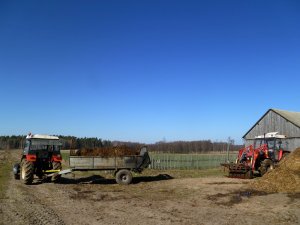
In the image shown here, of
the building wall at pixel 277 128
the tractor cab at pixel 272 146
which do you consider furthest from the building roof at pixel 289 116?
the tractor cab at pixel 272 146

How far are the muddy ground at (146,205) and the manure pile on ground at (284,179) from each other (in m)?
0.73

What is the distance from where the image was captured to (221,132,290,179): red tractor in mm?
20594

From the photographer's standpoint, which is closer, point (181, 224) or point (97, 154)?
point (181, 224)

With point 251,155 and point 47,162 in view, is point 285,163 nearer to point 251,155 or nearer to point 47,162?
point 251,155

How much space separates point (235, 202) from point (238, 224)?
321 centimetres

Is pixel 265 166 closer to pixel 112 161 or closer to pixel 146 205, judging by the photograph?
pixel 112 161

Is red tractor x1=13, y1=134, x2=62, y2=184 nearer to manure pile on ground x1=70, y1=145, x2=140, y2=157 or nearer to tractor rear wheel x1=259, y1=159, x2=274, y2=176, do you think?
manure pile on ground x1=70, y1=145, x2=140, y2=157

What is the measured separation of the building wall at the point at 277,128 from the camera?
33.3 meters

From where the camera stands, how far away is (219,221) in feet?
30.5

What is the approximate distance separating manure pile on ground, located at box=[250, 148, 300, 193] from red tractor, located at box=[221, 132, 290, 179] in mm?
3751

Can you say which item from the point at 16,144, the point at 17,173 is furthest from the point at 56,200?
the point at 16,144

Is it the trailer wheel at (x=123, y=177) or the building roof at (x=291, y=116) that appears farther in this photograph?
the building roof at (x=291, y=116)

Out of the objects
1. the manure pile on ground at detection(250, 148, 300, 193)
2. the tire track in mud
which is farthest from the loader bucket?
the tire track in mud

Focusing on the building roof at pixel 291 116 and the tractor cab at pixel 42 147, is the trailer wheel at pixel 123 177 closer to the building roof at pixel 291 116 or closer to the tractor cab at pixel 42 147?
the tractor cab at pixel 42 147
